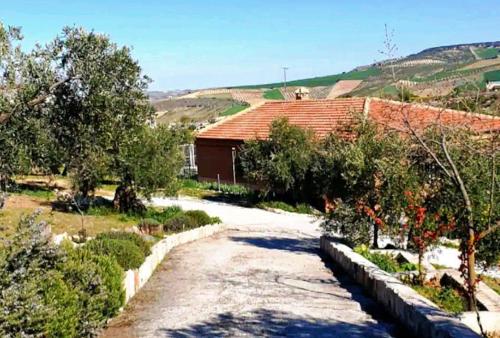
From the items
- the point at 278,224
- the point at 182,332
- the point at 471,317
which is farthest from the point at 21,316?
the point at 278,224

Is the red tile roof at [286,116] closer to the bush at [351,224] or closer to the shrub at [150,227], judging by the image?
the shrub at [150,227]

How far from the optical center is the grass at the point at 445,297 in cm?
936

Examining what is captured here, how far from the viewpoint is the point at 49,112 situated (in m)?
12.1

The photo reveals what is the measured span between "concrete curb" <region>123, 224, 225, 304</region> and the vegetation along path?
19 cm

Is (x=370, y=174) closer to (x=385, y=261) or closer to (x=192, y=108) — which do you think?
(x=385, y=261)

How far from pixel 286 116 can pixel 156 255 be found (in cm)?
2076

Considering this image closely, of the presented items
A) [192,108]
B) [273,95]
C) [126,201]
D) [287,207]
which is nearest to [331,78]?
[273,95]

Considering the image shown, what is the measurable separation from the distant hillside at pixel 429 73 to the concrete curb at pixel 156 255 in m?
5.58

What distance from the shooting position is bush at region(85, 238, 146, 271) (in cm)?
1070

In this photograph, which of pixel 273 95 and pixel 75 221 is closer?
pixel 75 221

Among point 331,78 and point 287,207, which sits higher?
point 331,78

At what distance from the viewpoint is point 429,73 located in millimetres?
24391

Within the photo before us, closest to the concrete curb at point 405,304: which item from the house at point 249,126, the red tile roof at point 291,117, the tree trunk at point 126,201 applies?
the tree trunk at point 126,201

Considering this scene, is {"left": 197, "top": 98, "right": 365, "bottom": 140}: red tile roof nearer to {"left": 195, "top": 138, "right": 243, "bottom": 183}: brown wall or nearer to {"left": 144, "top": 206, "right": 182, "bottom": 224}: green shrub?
{"left": 195, "top": 138, "right": 243, "bottom": 183}: brown wall
